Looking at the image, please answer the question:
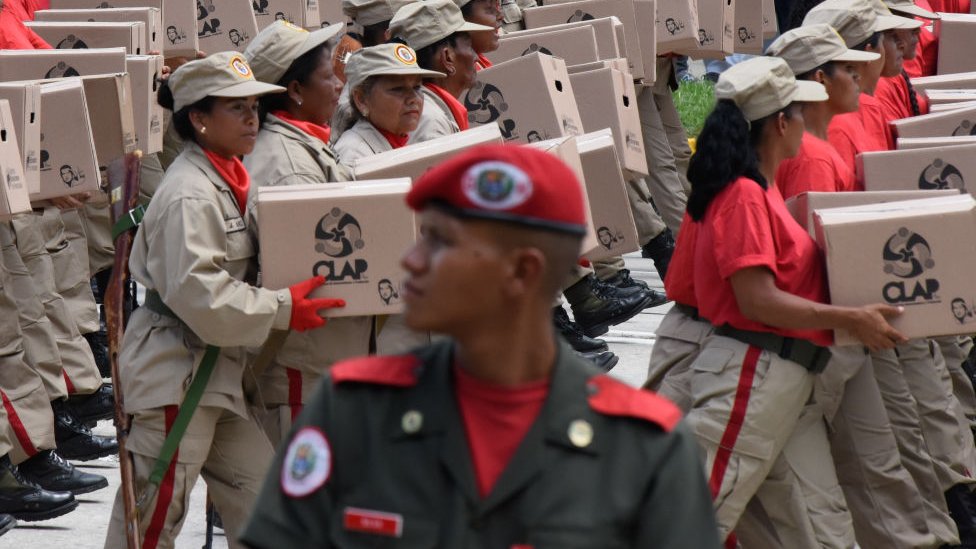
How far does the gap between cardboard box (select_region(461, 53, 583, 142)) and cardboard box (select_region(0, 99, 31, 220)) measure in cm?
205

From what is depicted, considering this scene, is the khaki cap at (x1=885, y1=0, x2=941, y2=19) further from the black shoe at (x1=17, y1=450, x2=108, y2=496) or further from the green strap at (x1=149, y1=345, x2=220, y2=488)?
the green strap at (x1=149, y1=345, x2=220, y2=488)

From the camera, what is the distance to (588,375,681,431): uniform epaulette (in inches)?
95.6

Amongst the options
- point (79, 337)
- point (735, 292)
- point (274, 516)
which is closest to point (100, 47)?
point (79, 337)

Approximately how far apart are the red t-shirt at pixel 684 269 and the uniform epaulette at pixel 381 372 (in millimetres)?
2950

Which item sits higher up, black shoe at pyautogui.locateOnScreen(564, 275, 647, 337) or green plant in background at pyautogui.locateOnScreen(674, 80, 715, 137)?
green plant in background at pyautogui.locateOnScreen(674, 80, 715, 137)

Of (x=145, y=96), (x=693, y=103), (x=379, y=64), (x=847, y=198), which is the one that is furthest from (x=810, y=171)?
(x=693, y=103)

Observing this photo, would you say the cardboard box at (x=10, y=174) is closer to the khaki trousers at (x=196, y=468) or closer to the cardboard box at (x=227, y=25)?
the khaki trousers at (x=196, y=468)

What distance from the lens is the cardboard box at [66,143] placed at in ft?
21.3

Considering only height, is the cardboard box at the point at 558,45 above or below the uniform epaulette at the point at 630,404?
above

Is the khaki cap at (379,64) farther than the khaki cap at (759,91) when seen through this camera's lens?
Yes

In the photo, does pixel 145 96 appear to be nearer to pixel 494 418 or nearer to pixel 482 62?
pixel 482 62

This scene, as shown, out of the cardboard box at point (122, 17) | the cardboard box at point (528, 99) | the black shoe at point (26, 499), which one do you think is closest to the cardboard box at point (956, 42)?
the cardboard box at point (528, 99)

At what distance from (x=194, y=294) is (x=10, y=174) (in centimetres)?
135

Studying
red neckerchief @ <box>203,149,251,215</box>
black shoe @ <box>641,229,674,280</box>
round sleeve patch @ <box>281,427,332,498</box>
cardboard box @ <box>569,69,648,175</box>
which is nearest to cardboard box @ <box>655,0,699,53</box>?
black shoe @ <box>641,229,674,280</box>
